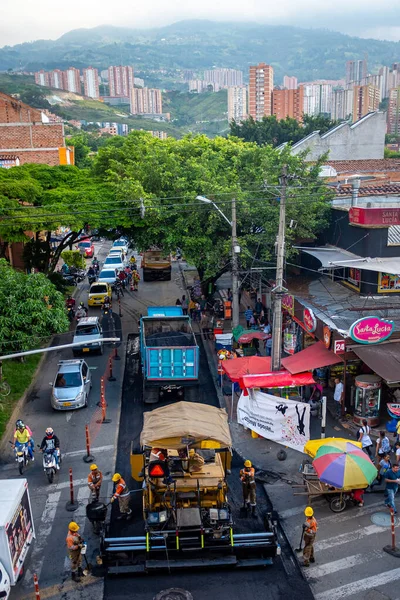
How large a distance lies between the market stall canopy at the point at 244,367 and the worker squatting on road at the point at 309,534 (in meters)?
7.93

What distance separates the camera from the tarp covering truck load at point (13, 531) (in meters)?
11.2

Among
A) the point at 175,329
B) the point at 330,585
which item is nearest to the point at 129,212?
the point at 175,329

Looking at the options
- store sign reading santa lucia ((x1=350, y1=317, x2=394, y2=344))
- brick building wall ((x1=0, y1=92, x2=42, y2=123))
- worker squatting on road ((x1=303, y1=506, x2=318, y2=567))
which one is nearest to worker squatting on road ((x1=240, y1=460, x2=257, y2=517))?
worker squatting on road ((x1=303, y1=506, x2=318, y2=567))

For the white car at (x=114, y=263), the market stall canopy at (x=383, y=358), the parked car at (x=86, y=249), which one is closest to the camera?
the market stall canopy at (x=383, y=358)

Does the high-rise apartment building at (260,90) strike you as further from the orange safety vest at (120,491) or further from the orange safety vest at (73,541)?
the orange safety vest at (73,541)

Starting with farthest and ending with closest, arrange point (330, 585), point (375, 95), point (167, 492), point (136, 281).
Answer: point (375, 95) → point (136, 281) → point (167, 492) → point (330, 585)

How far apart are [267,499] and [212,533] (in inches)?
119

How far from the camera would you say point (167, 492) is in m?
13.1

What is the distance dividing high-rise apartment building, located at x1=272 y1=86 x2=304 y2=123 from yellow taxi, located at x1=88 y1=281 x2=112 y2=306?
147m

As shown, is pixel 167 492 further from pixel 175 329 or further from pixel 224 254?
pixel 224 254

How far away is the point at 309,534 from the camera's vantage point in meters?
12.2

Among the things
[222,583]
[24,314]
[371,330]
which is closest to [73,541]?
[222,583]

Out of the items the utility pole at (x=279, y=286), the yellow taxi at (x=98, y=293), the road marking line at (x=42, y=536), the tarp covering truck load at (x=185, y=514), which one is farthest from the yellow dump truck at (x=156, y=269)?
the tarp covering truck load at (x=185, y=514)

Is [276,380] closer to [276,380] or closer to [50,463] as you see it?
[276,380]
